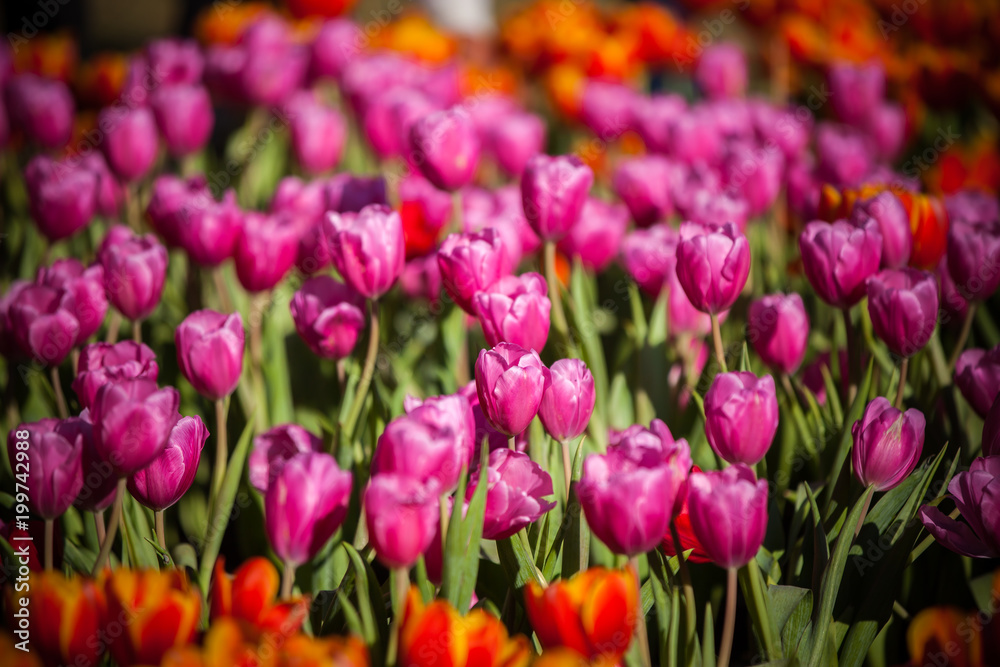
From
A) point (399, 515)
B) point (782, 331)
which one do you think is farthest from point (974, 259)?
point (399, 515)

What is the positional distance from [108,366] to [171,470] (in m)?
0.16

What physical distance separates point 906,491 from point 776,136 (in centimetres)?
86

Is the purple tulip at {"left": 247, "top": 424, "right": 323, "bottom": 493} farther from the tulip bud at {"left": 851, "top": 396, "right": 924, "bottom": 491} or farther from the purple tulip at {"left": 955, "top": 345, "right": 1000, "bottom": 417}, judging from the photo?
the purple tulip at {"left": 955, "top": 345, "right": 1000, "bottom": 417}

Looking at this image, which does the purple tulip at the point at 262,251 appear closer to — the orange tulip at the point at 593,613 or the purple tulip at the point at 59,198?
the purple tulip at the point at 59,198

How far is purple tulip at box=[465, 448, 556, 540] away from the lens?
587 mm

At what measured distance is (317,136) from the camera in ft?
4.58

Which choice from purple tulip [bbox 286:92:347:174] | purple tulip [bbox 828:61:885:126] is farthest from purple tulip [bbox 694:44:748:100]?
purple tulip [bbox 286:92:347:174]

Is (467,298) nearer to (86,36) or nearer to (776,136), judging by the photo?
(776,136)

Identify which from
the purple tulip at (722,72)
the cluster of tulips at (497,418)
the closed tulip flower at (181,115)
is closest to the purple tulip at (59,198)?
the cluster of tulips at (497,418)

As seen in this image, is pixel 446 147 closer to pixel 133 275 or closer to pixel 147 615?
pixel 133 275

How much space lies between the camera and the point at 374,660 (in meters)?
0.57

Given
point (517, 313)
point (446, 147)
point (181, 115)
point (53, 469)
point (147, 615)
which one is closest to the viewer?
point (147, 615)

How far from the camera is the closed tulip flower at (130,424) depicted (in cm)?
55

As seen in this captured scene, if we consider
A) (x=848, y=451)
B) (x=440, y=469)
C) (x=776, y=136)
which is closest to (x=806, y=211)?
(x=776, y=136)
